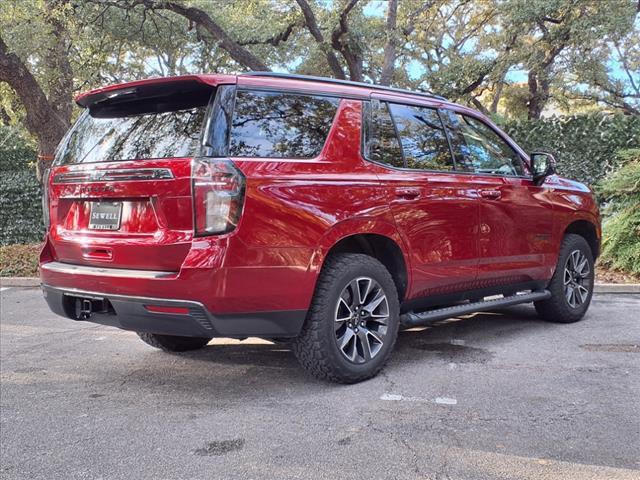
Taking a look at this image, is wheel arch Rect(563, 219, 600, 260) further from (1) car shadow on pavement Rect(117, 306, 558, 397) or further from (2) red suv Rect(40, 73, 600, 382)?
(2) red suv Rect(40, 73, 600, 382)

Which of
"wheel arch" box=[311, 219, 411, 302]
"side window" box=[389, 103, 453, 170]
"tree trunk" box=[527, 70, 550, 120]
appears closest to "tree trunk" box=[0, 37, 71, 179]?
"side window" box=[389, 103, 453, 170]

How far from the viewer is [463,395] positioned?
3660 millimetres

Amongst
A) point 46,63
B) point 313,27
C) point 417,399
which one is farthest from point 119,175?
point 313,27

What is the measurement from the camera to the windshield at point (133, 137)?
3416 millimetres

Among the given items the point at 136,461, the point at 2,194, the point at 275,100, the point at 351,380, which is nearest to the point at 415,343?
the point at 351,380

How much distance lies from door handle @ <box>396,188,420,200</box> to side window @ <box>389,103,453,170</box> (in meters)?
0.20

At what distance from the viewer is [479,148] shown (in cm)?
496

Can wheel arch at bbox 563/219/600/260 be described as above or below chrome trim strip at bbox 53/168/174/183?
below

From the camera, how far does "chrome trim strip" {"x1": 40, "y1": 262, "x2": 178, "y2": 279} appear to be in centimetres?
332

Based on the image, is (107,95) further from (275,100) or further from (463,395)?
(463,395)

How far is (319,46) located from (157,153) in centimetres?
1136

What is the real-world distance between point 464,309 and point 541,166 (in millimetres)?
1648

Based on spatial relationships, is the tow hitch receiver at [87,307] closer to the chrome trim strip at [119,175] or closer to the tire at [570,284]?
the chrome trim strip at [119,175]

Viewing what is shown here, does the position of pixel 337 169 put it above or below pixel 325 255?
above
